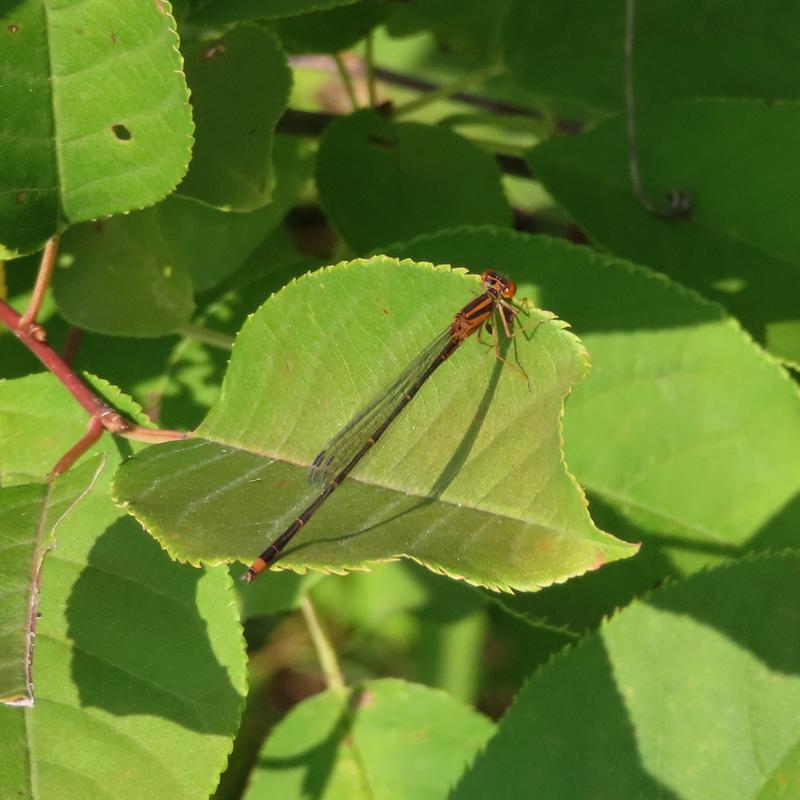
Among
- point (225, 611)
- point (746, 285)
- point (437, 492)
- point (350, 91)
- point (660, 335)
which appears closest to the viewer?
point (437, 492)

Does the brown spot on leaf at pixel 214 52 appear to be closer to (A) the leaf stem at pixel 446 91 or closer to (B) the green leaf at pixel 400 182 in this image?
(B) the green leaf at pixel 400 182

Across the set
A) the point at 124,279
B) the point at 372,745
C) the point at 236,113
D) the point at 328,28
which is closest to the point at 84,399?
the point at 124,279

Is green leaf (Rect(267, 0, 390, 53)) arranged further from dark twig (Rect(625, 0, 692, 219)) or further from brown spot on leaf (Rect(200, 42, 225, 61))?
dark twig (Rect(625, 0, 692, 219))

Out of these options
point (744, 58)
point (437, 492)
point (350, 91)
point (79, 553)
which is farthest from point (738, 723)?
point (350, 91)

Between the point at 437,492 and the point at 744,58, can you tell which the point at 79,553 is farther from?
the point at 744,58

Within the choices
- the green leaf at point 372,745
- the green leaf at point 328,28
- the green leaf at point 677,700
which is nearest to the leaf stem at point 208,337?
the green leaf at point 328,28

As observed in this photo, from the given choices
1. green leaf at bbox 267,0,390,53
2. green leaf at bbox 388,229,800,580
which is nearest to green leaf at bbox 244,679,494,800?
green leaf at bbox 388,229,800,580

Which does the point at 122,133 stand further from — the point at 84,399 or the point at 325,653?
the point at 325,653

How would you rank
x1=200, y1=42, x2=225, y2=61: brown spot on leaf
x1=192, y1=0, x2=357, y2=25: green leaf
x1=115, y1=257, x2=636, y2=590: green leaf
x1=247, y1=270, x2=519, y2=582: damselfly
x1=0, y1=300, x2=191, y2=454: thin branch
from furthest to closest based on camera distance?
x1=200, y1=42, x2=225, y2=61: brown spot on leaf < x1=192, y1=0, x2=357, y2=25: green leaf < x1=0, y1=300, x2=191, y2=454: thin branch < x1=247, y1=270, x2=519, y2=582: damselfly < x1=115, y1=257, x2=636, y2=590: green leaf
